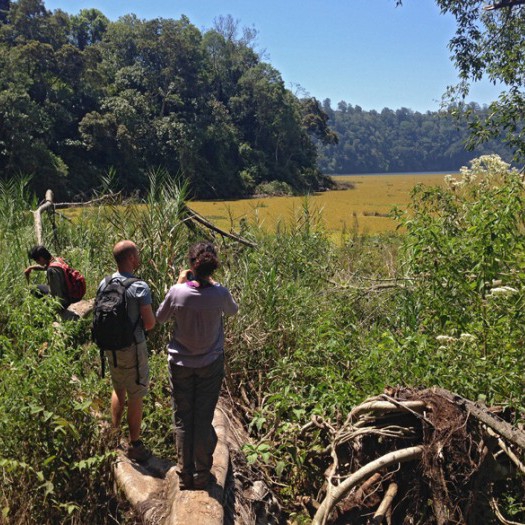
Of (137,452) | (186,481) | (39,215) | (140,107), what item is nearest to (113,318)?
(137,452)

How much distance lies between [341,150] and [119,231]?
93412 millimetres

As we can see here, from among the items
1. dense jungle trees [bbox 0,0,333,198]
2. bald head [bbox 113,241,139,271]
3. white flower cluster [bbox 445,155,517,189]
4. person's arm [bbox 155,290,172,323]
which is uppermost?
dense jungle trees [bbox 0,0,333,198]

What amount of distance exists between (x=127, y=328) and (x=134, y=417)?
56 cm

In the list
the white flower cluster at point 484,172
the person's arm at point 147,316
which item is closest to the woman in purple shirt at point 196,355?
the person's arm at point 147,316

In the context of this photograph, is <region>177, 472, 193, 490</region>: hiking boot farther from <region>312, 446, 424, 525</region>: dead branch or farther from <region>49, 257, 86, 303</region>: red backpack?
<region>49, 257, 86, 303</region>: red backpack

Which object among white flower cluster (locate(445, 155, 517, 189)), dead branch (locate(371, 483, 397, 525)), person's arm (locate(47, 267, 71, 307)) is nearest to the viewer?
dead branch (locate(371, 483, 397, 525))

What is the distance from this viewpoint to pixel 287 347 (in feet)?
15.4

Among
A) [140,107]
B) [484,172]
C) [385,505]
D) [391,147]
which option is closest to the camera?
[385,505]

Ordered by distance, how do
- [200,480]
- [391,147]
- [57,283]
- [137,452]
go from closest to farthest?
1. [200,480]
2. [137,452]
3. [57,283]
4. [391,147]

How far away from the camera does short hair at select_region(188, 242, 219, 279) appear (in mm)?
2599

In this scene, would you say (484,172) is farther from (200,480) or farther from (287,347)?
(200,480)

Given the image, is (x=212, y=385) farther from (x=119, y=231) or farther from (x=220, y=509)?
(x=119, y=231)

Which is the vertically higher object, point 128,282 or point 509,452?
point 128,282

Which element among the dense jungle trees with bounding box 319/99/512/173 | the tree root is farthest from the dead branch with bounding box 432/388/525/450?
the dense jungle trees with bounding box 319/99/512/173
